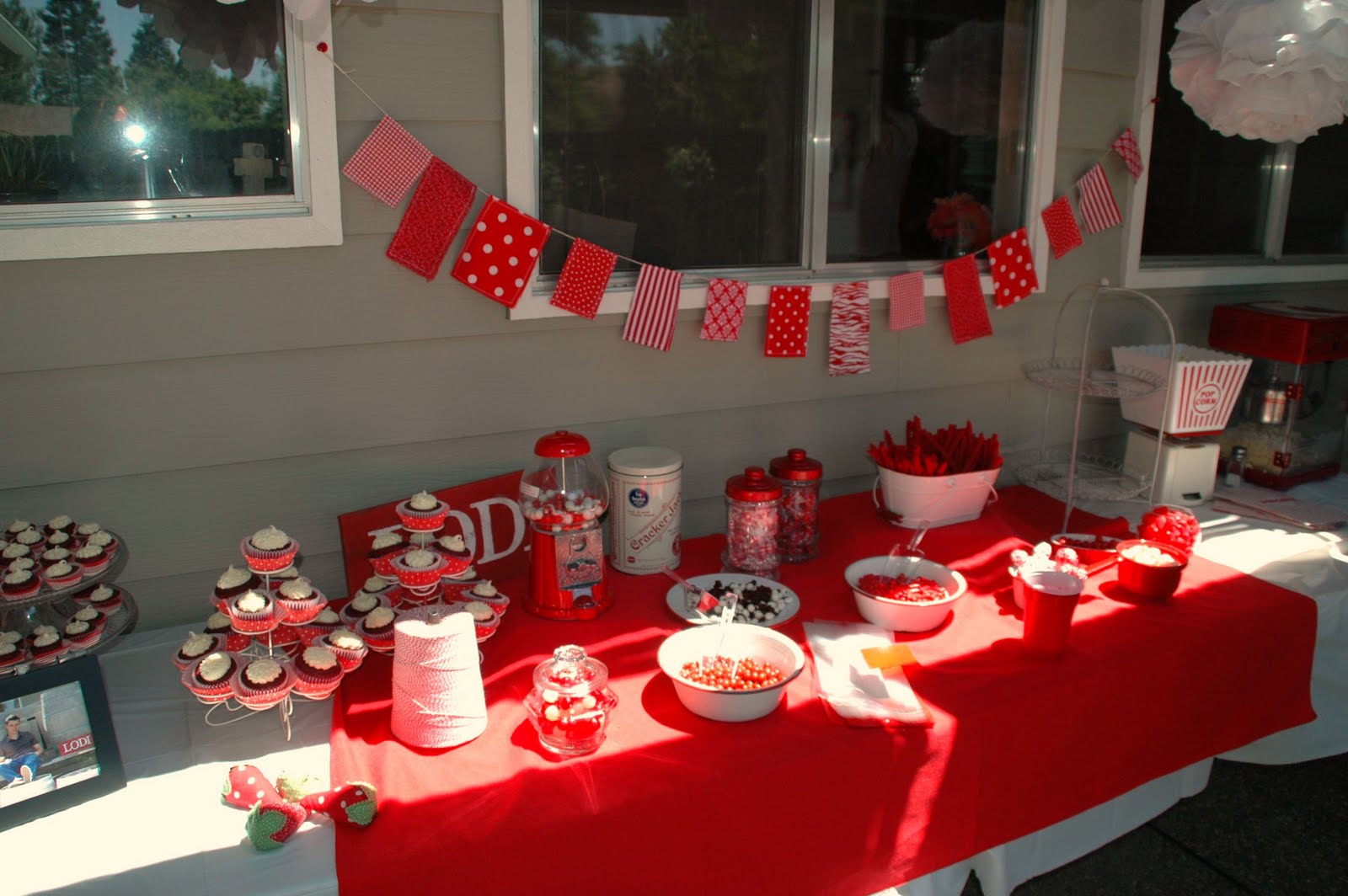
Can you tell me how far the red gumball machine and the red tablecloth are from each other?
4 cm

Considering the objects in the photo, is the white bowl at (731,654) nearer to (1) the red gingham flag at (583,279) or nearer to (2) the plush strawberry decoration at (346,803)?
(2) the plush strawberry decoration at (346,803)

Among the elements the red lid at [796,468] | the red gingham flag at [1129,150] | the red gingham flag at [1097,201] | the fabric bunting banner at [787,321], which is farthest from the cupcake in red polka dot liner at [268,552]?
the red gingham flag at [1129,150]

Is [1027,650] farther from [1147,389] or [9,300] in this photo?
[9,300]

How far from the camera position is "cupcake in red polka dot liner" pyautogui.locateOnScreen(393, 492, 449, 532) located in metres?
1.55

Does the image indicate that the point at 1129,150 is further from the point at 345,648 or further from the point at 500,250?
the point at 345,648

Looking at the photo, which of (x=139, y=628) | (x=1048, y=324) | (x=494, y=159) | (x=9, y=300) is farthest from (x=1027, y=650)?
(x=9, y=300)

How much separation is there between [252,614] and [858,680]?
91 centimetres

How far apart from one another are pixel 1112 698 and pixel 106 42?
6.37 feet

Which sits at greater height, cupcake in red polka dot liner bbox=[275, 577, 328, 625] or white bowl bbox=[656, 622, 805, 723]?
cupcake in red polka dot liner bbox=[275, 577, 328, 625]

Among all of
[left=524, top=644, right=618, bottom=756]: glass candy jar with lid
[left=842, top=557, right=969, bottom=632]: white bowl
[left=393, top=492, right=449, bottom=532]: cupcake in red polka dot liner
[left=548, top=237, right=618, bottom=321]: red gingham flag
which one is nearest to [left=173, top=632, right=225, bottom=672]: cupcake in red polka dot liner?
[left=393, top=492, right=449, bottom=532]: cupcake in red polka dot liner

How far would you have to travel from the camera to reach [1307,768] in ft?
7.72

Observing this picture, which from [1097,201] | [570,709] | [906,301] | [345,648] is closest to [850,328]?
[906,301]

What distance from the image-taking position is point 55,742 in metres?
1.25

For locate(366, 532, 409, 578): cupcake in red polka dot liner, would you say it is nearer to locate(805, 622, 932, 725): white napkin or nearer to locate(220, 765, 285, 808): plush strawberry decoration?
locate(220, 765, 285, 808): plush strawberry decoration
